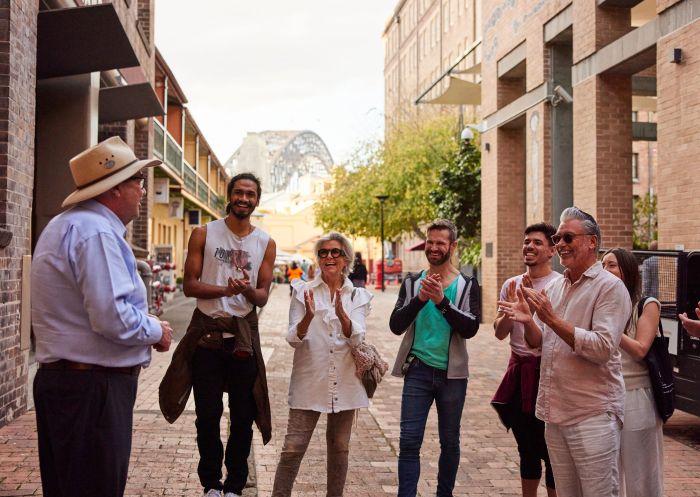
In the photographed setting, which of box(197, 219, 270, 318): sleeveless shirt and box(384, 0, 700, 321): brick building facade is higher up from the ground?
box(384, 0, 700, 321): brick building facade

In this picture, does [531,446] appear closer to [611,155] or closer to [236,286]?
[236,286]

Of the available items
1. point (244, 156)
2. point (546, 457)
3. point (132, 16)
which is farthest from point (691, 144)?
point (244, 156)

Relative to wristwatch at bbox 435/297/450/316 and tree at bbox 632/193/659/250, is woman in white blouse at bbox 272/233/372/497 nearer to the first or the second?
wristwatch at bbox 435/297/450/316

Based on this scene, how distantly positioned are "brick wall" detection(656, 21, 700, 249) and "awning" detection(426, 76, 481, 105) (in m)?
11.0

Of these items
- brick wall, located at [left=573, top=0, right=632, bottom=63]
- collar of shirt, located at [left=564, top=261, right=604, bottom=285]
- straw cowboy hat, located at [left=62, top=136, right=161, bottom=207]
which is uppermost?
brick wall, located at [left=573, top=0, right=632, bottom=63]

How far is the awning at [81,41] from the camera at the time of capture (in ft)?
29.7

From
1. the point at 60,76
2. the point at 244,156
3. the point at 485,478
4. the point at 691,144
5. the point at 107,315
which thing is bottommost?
the point at 485,478

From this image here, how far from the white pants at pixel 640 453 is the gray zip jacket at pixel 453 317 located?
1.05 m

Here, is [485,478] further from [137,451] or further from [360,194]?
[360,194]

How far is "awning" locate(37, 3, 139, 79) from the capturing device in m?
9.05

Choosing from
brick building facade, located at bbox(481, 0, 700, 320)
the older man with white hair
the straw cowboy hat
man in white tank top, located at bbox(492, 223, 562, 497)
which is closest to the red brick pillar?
brick building facade, located at bbox(481, 0, 700, 320)

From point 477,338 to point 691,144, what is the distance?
7.57 meters

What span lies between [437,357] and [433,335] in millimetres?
139

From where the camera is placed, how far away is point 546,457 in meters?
5.21
